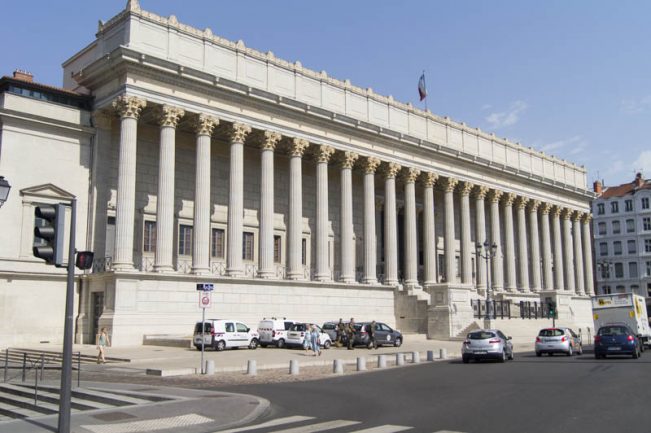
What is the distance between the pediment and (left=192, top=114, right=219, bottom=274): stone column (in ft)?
24.6

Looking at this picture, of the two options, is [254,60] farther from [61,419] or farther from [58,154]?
[61,419]

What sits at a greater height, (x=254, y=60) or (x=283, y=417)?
(x=254, y=60)

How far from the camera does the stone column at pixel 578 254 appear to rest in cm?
7394

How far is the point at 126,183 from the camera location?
3703cm

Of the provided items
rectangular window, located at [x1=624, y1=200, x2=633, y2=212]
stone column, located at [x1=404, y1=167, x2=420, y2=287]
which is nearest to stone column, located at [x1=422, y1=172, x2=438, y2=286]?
stone column, located at [x1=404, y1=167, x2=420, y2=287]

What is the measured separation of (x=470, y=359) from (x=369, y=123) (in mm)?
25316

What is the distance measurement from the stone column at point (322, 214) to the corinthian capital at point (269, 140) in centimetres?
424

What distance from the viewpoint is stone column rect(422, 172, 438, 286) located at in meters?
54.5

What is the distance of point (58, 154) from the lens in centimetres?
3862

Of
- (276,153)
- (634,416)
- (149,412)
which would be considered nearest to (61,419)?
(149,412)

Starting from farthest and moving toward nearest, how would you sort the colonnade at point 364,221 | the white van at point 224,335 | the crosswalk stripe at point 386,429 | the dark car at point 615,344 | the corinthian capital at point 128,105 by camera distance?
the colonnade at point 364,221, the corinthian capital at point 128,105, the white van at point 224,335, the dark car at point 615,344, the crosswalk stripe at point 386,429

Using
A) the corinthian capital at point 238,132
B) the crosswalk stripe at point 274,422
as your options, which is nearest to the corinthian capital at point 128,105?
the corinthian capital at point 238,132

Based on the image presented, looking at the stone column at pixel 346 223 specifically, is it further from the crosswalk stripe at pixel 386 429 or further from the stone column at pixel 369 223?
the crosswalk stripe at pixel 386 429

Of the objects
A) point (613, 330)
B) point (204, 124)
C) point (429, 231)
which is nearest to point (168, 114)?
point (204, 124)
